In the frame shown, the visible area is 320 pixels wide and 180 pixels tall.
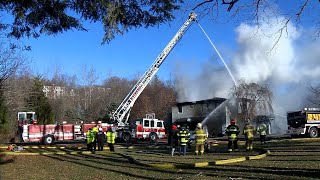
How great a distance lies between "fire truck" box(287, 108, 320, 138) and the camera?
31969 mm

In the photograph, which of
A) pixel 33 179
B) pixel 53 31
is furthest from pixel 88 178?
pixel 53 31

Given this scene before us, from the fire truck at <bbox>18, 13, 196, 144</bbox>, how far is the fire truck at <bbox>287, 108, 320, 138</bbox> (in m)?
11.6

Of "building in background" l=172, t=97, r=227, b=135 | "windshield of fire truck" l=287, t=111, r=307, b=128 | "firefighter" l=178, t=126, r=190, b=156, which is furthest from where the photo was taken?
"building in background" l=172, t=97, r=227, b=135

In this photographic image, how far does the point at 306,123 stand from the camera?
32.1 metres

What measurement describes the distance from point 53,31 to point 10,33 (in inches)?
50.8

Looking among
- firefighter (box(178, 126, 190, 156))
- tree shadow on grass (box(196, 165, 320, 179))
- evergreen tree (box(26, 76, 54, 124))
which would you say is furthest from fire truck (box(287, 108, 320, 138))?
evergreen tree (box(26, 76, 54, 124))

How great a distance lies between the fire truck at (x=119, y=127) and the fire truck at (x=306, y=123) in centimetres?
1161

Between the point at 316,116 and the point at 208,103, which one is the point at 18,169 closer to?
the point at 316,116

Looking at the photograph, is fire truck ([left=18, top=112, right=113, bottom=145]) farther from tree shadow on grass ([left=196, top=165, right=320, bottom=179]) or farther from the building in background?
the building in background

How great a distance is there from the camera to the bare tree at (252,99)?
4875cm

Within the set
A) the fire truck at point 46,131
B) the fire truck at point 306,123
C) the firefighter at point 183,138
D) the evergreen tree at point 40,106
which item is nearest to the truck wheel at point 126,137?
the fire truck at point 46,131

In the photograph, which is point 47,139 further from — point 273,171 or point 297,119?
point 273,171

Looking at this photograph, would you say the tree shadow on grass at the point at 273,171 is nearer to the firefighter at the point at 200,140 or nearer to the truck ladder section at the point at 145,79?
the firefighter at the point at 200,140

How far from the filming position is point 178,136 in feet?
59.1
